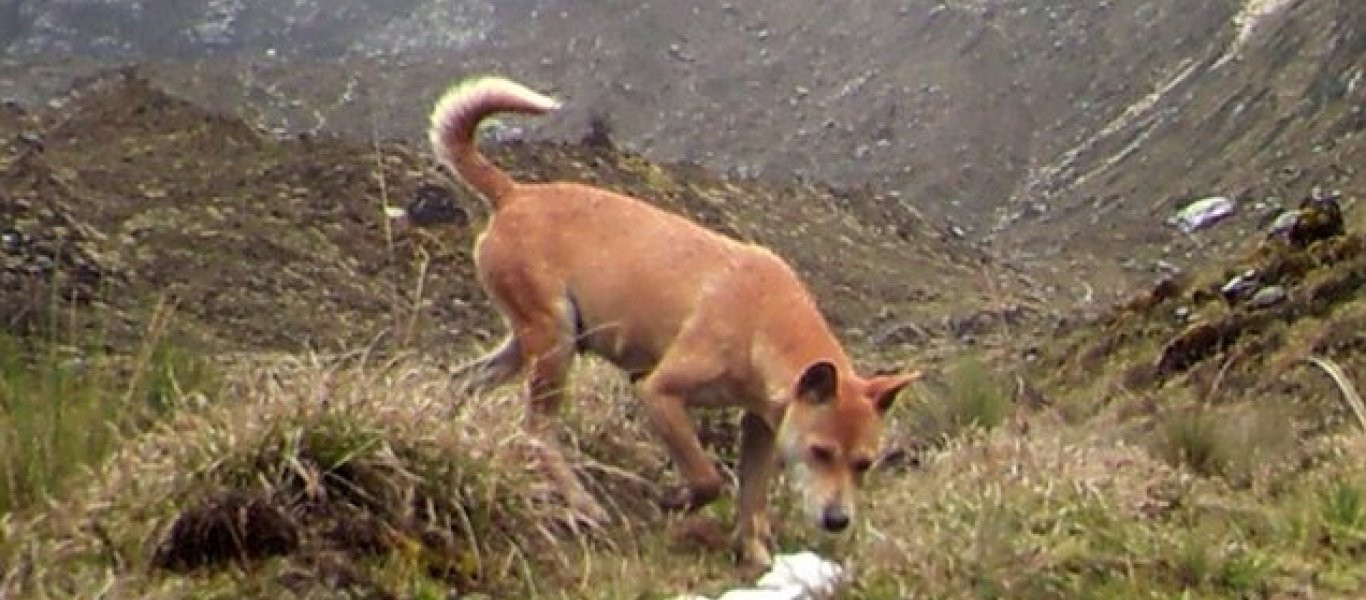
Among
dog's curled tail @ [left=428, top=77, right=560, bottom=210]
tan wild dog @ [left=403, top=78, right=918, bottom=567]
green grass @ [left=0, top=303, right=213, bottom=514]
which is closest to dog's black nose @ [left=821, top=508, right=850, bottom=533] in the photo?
tan wild dog @ [left=403, top=78, right=918, bottom=567]

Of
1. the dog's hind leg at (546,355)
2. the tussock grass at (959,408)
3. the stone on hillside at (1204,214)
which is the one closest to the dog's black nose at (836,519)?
the dog's hind leg at (546,355)

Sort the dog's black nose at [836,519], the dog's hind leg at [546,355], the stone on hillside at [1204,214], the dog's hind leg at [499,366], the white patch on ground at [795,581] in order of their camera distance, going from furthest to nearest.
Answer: the stone on hillside at [1204,214], the dog's hind leg at [499,366], the dog's hind leg at [546,355], the dog's black nose at [836,519], the white patch on ground at [795,581]

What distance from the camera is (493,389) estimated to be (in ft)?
33.1

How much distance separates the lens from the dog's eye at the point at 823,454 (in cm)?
865

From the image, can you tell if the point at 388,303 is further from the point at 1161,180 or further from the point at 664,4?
the point at 664,4

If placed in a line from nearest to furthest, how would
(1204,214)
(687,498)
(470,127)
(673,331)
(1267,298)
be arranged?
(687,498)
(673,331)
(470,127)
(1267,298)
(1204,214)

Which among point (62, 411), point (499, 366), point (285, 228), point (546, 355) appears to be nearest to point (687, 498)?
point (546, 355)

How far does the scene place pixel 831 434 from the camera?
867cm

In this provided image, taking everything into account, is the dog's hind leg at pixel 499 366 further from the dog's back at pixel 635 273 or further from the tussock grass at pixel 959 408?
the tussock grass at pixel 959 408

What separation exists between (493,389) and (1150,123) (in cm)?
7129

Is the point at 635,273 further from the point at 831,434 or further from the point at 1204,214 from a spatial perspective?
the point at 1204,214

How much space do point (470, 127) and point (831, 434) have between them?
8.71ft

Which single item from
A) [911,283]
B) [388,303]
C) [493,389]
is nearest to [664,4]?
[911,283]

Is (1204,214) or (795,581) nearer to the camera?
(795,581)
